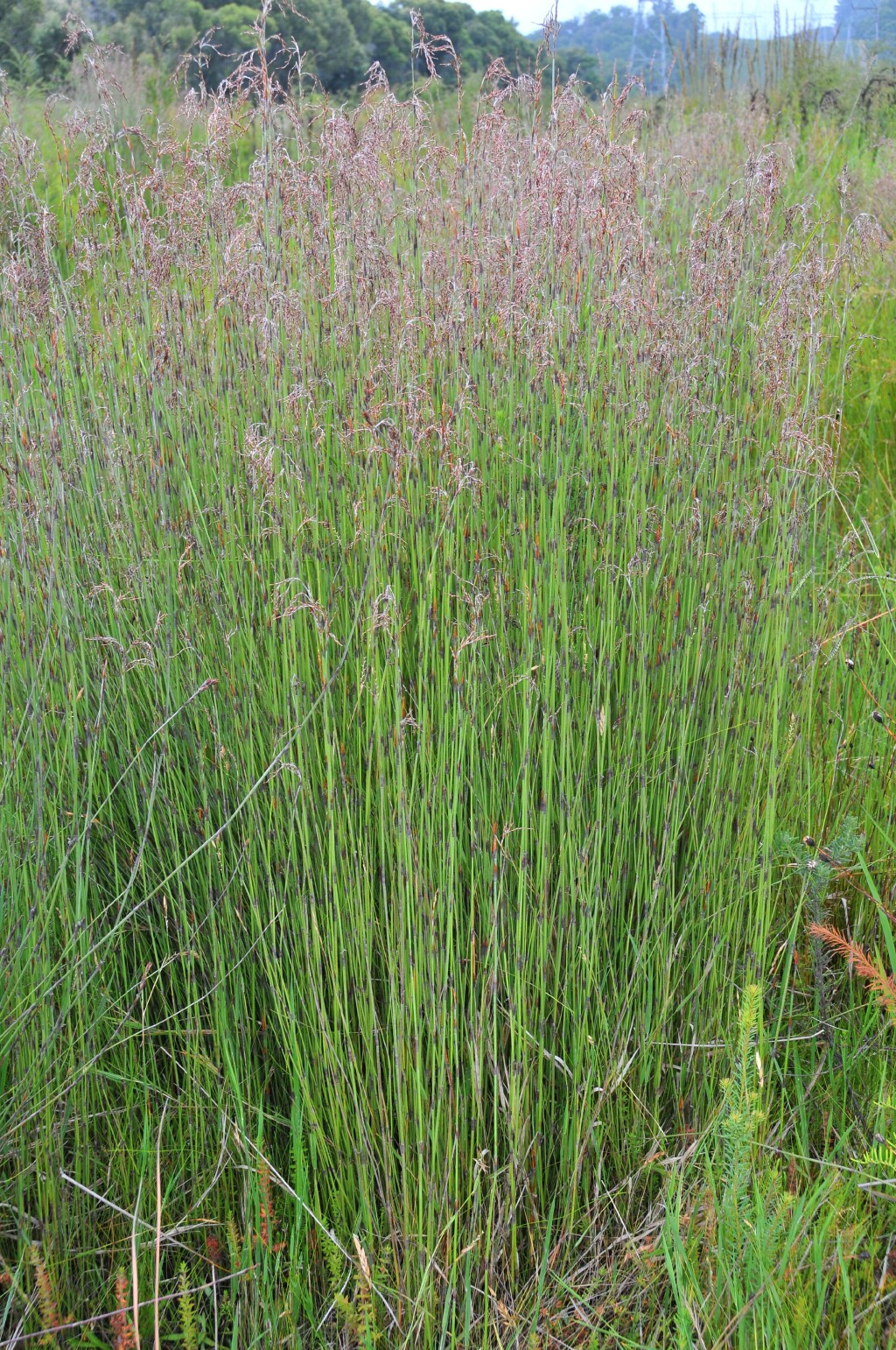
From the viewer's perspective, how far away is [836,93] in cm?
664

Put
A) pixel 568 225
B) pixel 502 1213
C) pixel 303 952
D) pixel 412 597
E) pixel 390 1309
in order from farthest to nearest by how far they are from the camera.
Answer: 1. pixel 412 597
2. pixel 568 225
3. pixel 303 952
4. pixel 502 1213
5. pixel 390 1309

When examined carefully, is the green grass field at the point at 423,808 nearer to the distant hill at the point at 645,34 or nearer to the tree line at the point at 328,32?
the distant hill at the point at 645,34

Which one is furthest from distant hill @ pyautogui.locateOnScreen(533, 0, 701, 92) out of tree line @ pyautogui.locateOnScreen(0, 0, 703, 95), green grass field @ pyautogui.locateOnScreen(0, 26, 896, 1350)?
green grass field @ pyautogui.locateOnScreen(0, 26, 896, 1350)

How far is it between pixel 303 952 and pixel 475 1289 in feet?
1.69

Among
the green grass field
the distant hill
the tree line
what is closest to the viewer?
the green grass field

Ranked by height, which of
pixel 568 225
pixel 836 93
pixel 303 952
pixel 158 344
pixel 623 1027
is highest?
pixel 836 93

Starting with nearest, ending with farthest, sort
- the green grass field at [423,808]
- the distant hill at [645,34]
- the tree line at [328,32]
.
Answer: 1. the green grass field at [423,808]
2. the distant hill at [645,34]
3. the tree line at [328,32]

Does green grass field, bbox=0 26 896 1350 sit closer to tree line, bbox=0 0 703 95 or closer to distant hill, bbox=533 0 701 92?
distant hill, bbox=533 0 701 92

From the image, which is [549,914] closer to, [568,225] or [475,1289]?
[475,1289]

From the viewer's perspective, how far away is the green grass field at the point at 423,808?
4.56ft

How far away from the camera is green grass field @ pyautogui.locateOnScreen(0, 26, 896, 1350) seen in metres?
1.39

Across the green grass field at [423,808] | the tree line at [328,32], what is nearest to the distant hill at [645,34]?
the tree line at [328,32]

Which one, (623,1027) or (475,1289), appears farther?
(623,1027)

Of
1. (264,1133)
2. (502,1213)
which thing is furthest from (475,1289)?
(264,1133)
